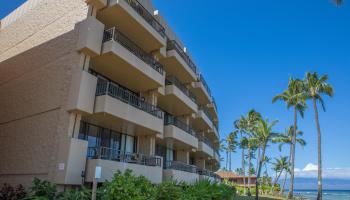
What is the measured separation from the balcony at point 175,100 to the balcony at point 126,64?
6.10 feet

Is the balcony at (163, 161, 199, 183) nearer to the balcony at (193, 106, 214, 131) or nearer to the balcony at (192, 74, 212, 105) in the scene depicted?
the balcony at (193, 106, 214, 131)

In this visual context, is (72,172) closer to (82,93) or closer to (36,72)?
(82,93)

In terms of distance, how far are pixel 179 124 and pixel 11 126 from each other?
12.5 meters

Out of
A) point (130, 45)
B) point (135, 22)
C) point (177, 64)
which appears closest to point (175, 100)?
point (177, 64)

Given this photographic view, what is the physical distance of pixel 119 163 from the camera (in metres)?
15.1

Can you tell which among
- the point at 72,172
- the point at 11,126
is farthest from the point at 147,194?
the point at 11,126

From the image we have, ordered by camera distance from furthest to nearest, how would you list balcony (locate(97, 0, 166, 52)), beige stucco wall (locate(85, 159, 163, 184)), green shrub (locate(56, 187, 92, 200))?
balcony (locate(97, 0, 166, 52)), beige stucco wall (locate(85, 159, 163, 184)), green shrub (locate(56, 187, 92, 200))

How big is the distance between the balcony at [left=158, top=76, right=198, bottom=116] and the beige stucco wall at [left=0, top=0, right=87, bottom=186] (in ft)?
27.8

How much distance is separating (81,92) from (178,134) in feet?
32.6

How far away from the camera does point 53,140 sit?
14273 mm

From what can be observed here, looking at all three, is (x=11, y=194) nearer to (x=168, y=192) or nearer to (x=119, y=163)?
(x=119, y=163)

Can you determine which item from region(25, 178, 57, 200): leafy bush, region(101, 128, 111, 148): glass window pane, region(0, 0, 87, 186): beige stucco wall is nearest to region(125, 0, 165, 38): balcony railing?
region(0, 0, 87, 186): beige stucco wall

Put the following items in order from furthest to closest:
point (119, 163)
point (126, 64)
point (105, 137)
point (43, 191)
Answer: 1. point (105, 137)
2. point (126, 64)
3. point (119, 163)
4. point (43, 191)

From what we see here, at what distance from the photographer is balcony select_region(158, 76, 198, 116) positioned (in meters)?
22.4
